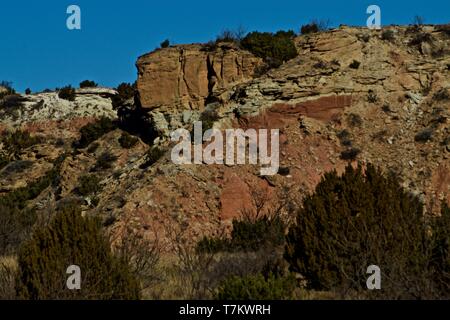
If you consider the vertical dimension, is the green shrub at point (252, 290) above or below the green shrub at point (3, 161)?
below

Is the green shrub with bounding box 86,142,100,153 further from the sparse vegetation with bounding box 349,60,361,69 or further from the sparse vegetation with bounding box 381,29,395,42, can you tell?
the sparse vegetation with bounding box 381,29,395,42

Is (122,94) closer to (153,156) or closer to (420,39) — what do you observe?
(153,156)

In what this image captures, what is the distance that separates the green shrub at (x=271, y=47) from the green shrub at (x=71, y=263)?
2414 centimetres

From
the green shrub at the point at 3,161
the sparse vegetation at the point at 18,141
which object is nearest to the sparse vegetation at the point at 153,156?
the green shrub at the point at 3,161

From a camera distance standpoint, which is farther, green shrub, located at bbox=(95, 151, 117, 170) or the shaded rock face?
green shrub, located at bbox=(95, 151, 117, 170)

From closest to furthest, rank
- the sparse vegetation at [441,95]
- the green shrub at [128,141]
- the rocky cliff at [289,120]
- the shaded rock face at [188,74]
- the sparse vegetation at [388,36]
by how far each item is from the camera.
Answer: the rocky cliff at [289,120], the sparse vegetation at [441,95], the shaded rock face at [188,74], the sparse vegetation at [388,36], the green shrub at [128,141]

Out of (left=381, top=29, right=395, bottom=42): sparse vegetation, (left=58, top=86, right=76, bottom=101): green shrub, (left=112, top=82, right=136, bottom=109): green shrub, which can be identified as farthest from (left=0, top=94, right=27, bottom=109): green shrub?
(left=381, top=29, right=395, bottom=42): sparse vegetation

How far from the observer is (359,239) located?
12.9 metres

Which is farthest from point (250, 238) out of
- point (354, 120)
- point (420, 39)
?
point (420, 39)

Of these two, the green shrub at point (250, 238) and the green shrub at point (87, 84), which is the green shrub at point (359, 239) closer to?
the green shrub at point (250, 238)

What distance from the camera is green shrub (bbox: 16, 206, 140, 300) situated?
10.5m
